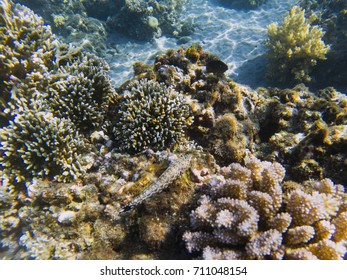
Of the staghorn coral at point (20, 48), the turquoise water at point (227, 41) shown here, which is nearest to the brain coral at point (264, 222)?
the staghorn coral at point (20, 48)

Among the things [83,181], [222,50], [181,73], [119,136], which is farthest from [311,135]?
[222,50]

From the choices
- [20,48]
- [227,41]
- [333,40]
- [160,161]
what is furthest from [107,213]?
[333,40]

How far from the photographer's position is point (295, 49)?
9336 millimetres

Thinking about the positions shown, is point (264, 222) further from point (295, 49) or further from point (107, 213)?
point (295, 49)

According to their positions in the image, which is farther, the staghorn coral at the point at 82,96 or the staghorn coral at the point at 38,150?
the staghorn coral at the point at 82,96

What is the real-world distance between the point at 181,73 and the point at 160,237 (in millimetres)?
3445

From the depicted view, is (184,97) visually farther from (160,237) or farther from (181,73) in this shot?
(160,237)

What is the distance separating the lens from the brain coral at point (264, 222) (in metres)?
2.41

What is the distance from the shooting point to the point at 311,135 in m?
3.79

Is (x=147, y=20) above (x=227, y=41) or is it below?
above

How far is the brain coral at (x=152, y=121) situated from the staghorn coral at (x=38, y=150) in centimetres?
83

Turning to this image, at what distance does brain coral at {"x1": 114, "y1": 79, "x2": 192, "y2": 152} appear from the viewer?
3.95 m

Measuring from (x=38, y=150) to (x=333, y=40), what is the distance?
11887 millimetres

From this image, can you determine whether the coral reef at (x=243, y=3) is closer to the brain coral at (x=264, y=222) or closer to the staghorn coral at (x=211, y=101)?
the staghorn coral at (x=211, y=101)
